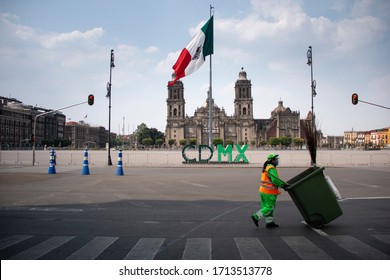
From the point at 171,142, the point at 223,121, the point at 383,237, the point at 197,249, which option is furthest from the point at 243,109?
the point at 197,249

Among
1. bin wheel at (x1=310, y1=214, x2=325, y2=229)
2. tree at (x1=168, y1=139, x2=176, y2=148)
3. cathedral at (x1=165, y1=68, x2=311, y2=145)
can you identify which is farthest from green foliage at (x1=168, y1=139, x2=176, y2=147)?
bin wheel at (x1=310, y1=214, x2=325, y2=229)

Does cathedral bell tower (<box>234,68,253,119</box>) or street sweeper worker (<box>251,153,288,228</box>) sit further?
cathedral bell tower (<box>234,68,253,119</box>)

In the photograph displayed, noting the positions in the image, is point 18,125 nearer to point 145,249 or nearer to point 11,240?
point 11,240

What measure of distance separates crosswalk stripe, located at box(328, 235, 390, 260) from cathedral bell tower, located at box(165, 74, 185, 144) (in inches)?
5187

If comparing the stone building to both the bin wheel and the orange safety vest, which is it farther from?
the bin wheel

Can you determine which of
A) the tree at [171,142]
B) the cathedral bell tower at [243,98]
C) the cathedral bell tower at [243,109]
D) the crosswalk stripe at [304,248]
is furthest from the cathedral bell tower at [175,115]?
the crosswalk stripe at [304,248]

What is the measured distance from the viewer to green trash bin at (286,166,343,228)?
5.84 metres

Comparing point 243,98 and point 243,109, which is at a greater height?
point 243,98

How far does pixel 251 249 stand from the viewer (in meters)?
4.73

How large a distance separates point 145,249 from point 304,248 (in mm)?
Answer: 2519
